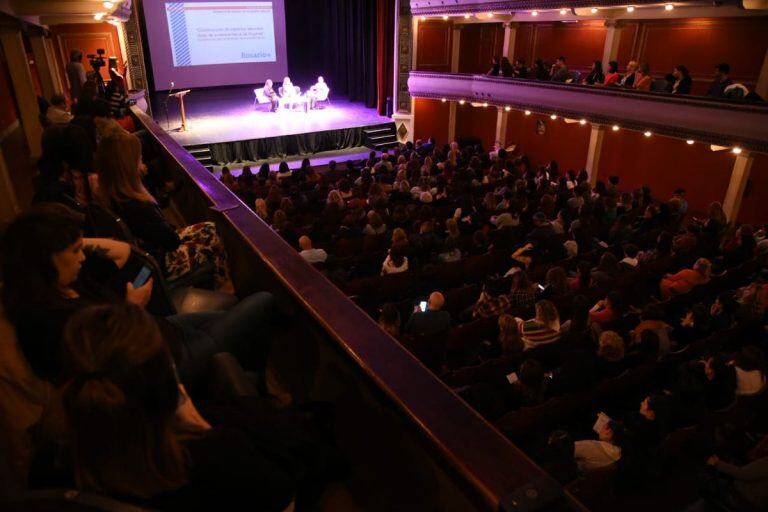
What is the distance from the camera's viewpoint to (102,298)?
1.85m

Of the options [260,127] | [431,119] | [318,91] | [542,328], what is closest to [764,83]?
[542,328]

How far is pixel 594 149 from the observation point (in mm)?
11797

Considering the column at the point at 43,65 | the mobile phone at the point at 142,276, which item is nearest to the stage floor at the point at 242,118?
the column at the point at 43,65

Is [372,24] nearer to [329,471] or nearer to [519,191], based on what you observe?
[519,191]

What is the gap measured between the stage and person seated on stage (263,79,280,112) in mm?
243

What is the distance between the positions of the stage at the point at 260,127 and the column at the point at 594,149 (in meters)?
6.55

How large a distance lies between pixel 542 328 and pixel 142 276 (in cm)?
339

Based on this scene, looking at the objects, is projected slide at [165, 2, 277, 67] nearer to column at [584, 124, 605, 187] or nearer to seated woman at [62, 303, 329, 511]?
column at [584, 124, 605, 187]

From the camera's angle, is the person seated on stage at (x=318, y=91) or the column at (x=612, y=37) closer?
the column at (x=612, y=37)

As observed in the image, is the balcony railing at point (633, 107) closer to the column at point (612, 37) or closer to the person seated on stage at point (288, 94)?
the column at point (612, 37)

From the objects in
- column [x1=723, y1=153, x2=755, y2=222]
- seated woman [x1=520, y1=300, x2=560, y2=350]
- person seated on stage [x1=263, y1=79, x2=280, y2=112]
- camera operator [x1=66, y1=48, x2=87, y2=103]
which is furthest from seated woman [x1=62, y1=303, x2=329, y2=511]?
person seated on stage [x1=263, y1=79, x2=280, y2=112]

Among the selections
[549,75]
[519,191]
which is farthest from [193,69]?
[519,191]

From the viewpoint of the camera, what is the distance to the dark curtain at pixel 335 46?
60.4 feet

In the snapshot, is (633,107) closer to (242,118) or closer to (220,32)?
(242,118)
